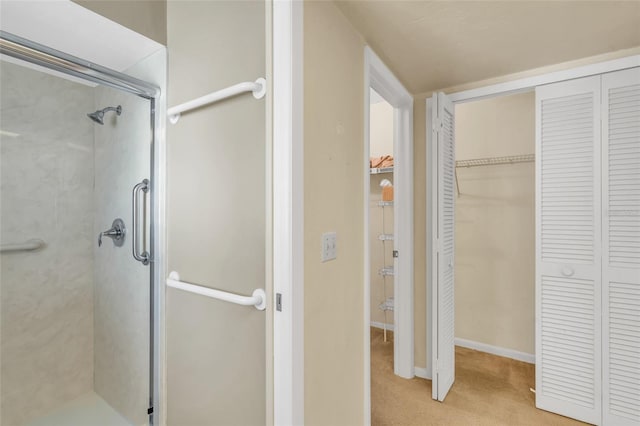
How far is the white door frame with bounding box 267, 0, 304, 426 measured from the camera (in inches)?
41.1

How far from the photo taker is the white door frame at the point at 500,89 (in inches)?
68.8

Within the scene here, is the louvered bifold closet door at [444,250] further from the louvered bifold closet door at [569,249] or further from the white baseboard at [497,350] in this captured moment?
the white baseboard at [497,350]

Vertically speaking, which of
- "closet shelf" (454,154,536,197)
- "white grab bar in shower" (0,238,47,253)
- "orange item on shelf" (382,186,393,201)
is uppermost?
"closet shelf" (454,154,536,197)

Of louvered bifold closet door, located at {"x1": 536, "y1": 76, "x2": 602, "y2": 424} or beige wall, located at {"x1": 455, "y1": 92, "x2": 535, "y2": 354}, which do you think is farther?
beige wall, located at {"x1": 455, "y1": 92, "x2": 535, "y2": 354}

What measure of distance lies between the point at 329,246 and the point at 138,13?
136 cm

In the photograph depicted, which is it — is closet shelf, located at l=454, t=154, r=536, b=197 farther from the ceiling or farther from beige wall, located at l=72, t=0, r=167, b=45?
beige wall, located at l=72, t=0, r=167, b=45

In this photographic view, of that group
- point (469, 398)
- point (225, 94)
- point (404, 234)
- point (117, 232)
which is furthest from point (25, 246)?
point (469, 398)

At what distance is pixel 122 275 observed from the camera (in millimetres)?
1660

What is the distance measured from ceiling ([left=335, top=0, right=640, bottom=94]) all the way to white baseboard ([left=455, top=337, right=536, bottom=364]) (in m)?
2.27

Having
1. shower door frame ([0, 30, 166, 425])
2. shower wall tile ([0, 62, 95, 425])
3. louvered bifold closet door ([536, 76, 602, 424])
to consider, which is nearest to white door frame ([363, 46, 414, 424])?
louvered bifold closet door ([536, 76, 602, 424])

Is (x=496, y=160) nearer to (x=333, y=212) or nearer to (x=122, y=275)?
(x=333, y=212)

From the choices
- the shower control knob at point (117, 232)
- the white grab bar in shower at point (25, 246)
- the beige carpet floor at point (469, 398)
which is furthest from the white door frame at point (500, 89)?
the white grab bar in shower at point (25, 246)

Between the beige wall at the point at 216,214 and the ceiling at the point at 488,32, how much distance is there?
1.90 ft

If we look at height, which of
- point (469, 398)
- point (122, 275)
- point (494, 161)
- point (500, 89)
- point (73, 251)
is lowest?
point (469, 398)
